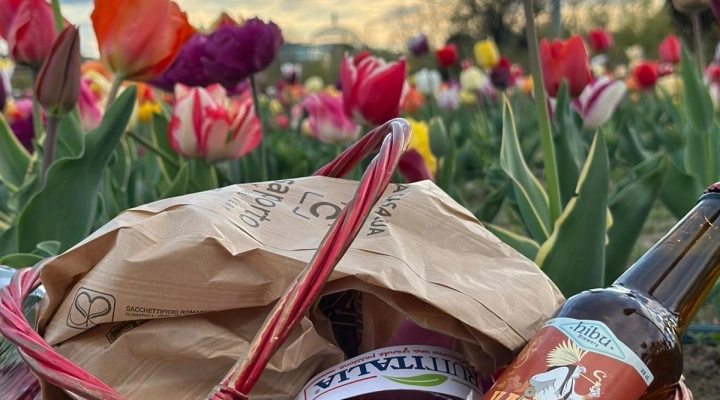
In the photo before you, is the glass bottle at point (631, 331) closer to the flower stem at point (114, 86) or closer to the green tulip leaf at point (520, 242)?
the green tulip leaf at point (520, 242)

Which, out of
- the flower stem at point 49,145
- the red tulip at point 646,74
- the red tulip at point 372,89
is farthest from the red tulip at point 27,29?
the red tulip at point 646,74

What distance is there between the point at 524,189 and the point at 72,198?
0.60 meters

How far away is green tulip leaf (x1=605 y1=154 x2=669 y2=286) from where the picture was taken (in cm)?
94

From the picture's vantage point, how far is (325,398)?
55cm

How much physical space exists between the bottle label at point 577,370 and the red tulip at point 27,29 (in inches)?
32.2

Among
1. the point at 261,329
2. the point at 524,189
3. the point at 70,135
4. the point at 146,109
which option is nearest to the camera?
the point at 261,329

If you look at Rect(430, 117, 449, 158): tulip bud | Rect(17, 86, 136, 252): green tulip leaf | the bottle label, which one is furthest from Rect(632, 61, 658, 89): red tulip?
the bottle label

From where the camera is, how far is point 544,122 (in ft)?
3.28

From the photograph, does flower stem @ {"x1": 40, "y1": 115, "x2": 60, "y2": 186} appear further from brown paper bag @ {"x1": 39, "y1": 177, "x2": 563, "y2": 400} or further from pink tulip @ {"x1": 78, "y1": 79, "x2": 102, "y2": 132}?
brown paper bag @ {"x1": 39, "y1": 177, "x2": 563, "y2": 400}

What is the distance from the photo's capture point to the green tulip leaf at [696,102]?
119cm

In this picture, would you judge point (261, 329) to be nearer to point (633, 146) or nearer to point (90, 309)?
point (90, 309)

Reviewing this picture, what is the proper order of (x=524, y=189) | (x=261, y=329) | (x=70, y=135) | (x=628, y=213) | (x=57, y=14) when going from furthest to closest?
(x=70, y=135)
(x=57, y=14)
(x=524, y=189)
(x=628, y=213)
(x=261, y=329)

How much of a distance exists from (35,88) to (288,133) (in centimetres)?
246

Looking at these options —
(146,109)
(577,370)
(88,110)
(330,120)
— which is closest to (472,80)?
(146,109)
